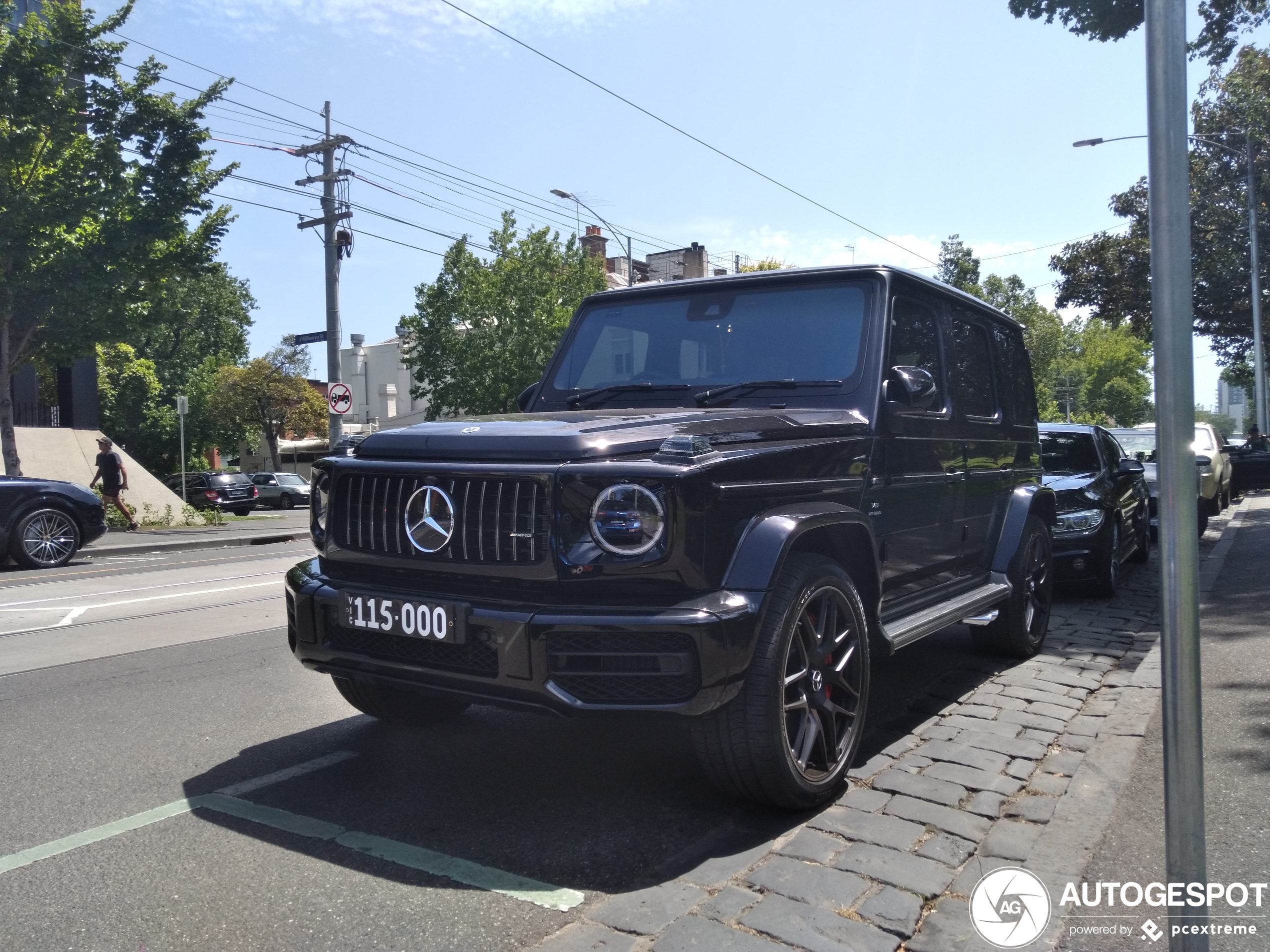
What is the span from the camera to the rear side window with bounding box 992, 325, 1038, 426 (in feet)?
20.7

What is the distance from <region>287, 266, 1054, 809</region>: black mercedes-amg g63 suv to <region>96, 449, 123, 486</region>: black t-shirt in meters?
16.2

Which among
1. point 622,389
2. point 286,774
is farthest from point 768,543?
point 286,774

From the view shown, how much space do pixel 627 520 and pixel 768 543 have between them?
1.58 feet

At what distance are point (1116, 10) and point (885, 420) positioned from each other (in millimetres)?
13315

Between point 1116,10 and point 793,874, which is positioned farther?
point 1116,10

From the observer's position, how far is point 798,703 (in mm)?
3520

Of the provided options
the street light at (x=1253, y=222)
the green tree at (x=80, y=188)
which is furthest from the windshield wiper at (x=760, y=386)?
the street light at (x=1253, y=222)

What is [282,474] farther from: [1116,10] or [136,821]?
[136,821]

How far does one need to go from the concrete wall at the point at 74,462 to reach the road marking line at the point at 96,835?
18.9 metres

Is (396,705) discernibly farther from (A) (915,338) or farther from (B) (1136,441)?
(B) (1136,441)

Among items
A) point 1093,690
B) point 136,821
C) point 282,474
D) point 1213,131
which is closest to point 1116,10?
point 1093,690

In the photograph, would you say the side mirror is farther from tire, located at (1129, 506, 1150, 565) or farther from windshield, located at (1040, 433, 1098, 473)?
tire, located at (1129, 506, 1150, 565)

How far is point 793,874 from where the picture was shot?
3070 millimetres

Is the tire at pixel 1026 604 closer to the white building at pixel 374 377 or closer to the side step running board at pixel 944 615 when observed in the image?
the side step running board at pixel 944 615
